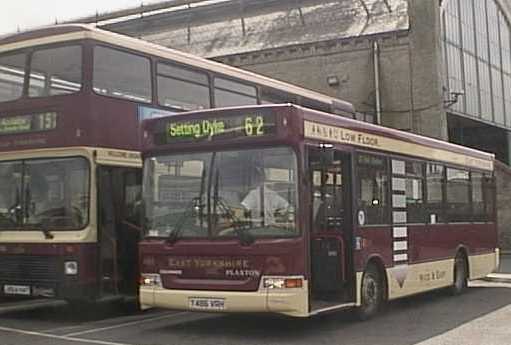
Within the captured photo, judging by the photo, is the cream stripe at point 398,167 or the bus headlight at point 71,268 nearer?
the bus headlight at point 71,268

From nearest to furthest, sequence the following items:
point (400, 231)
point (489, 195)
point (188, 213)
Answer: point (188, 213)
point (400, 231)
point (489, 195)

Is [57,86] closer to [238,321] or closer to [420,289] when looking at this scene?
[238,321]

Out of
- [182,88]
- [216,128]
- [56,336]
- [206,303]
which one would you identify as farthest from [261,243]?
[182,88]

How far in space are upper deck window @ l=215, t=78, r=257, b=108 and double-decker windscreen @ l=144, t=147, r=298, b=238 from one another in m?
3.97

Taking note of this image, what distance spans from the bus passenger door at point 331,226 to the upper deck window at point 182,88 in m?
3.52

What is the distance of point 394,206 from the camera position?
12844mm

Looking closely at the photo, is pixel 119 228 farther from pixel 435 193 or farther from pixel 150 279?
pixel 435 193

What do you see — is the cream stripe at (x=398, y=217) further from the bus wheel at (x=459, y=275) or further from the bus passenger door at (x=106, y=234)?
the bus passenger door at (x=106, y=234)

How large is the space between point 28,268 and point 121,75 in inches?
129

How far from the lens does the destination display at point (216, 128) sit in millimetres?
10258

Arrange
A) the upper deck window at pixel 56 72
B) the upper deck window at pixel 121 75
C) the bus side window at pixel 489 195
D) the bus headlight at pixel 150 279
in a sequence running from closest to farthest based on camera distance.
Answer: the bus headlight at pixel 150 279 < the upper deck window at pixel 56 72 < the upper deck window at pixel 121 75 < the bus side window at pixel 489 195

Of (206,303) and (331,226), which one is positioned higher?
(331,226)

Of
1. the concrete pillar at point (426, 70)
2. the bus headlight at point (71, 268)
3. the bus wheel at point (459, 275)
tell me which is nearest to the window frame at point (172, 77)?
the bus headlight at point (71, 268)

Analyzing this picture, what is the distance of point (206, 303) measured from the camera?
33.5ft
